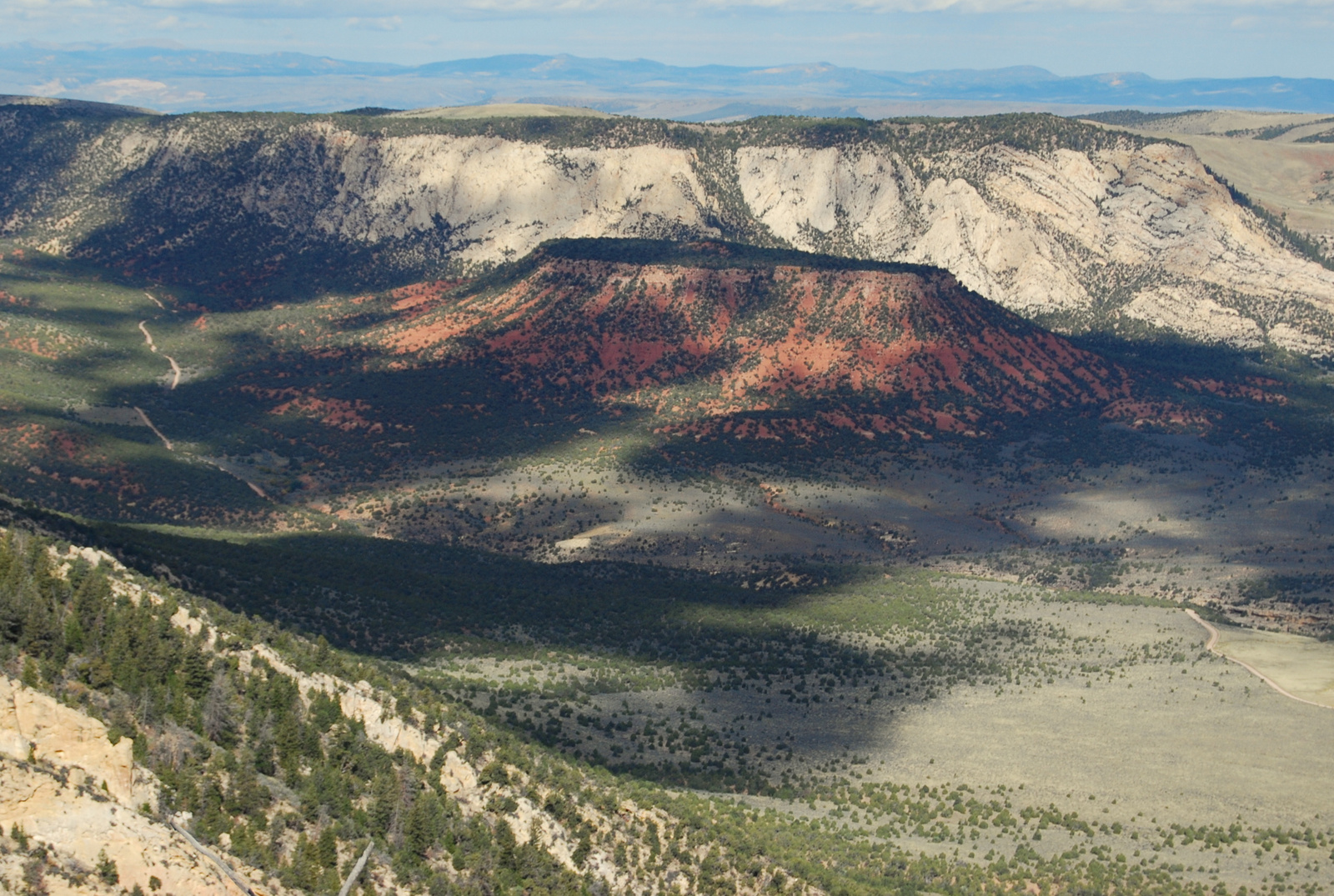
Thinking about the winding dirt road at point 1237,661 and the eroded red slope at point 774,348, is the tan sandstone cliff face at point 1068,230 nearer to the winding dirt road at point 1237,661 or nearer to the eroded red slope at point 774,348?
the eroded red slope at point 774,348

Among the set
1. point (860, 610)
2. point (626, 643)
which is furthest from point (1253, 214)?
point (626, 643)

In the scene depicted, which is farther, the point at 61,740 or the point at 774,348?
the point at 774,348

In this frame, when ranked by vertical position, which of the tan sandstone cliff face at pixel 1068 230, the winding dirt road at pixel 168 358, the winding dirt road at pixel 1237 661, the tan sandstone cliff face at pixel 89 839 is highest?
the tan sandstone cliff face at pixel 1068 230

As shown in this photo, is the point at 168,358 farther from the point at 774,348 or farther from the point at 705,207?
the point at 705,207

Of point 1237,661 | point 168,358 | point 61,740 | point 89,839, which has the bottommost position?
point 1237,661

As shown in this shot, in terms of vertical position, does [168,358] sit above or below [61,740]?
below

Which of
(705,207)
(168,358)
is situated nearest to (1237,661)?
(168,358)

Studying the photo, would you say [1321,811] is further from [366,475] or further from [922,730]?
[366,475]

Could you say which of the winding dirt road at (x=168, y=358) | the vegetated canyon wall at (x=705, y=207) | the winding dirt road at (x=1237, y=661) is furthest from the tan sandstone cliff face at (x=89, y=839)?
the vegetated canyon wall at (x=705, y=207)
